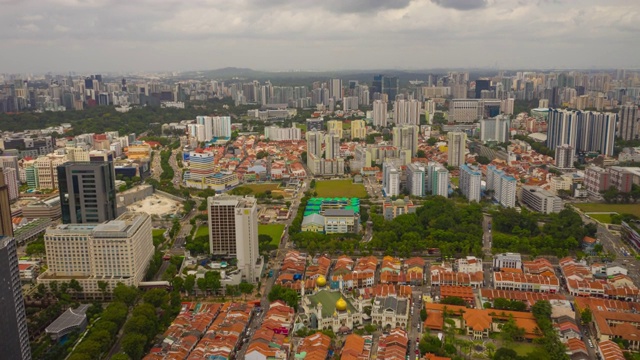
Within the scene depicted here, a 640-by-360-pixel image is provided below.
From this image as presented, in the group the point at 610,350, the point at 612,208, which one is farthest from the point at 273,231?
the point at 612,208

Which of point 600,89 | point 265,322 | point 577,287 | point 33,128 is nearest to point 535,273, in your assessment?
point 577,287

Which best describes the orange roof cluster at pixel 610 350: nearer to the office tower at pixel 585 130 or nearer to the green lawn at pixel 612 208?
the green lawn at pixel 612 208

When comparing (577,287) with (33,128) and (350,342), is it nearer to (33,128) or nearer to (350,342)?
→ (350,342)

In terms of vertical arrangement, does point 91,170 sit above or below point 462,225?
above

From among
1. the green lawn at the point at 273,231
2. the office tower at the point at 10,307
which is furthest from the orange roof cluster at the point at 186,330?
the green lawn at the point at 273,231

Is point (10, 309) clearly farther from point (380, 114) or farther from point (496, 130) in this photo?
point (380, 114)

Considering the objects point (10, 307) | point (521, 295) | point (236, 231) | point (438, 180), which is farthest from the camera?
point (438, 180)
